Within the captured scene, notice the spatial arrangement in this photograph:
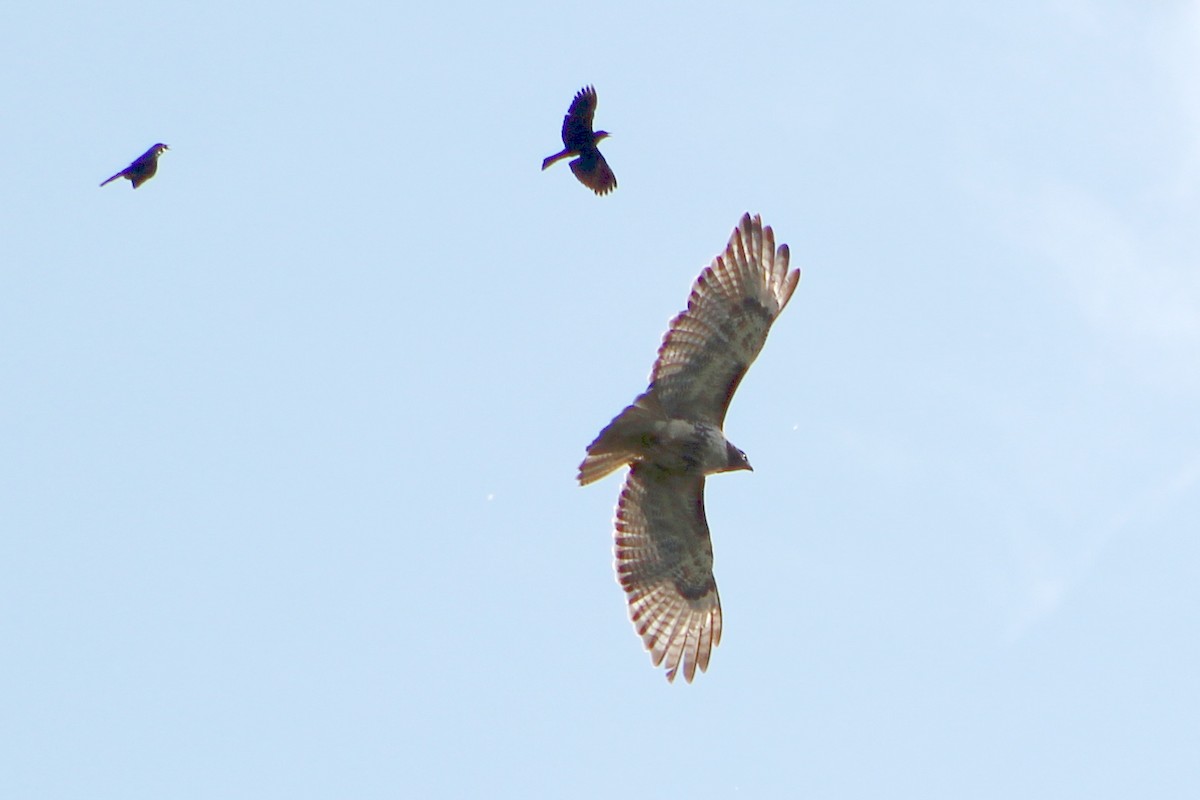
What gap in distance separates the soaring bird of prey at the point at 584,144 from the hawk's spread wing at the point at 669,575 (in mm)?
2870

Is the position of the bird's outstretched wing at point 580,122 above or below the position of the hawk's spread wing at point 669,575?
above

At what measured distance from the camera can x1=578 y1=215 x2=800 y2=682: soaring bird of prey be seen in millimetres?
16281

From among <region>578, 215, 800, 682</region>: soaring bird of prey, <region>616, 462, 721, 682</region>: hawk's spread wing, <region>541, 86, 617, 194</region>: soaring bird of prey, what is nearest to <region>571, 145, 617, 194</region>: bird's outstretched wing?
<region>541, 86, 617, 194</region>: soaring bird of prey

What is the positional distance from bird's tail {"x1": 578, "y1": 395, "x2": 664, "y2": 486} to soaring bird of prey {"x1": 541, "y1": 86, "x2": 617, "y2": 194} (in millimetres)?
2416

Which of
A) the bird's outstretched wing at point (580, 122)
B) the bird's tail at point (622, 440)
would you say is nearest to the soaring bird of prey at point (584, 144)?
the bird's outstretched wing at point (580, 122)

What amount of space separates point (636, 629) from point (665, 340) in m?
2.90

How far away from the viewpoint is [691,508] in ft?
55.6

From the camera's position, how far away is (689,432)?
16.3 meters

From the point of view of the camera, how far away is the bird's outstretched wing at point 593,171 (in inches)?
677

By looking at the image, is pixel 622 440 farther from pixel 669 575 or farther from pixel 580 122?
pixel 580 122

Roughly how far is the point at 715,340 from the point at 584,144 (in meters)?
2.32

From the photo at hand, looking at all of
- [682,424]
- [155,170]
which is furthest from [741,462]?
[155,170]

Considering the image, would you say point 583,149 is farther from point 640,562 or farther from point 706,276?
point 640,562

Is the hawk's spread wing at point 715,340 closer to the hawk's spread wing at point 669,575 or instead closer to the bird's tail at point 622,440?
the bird's tail at point 622,440
